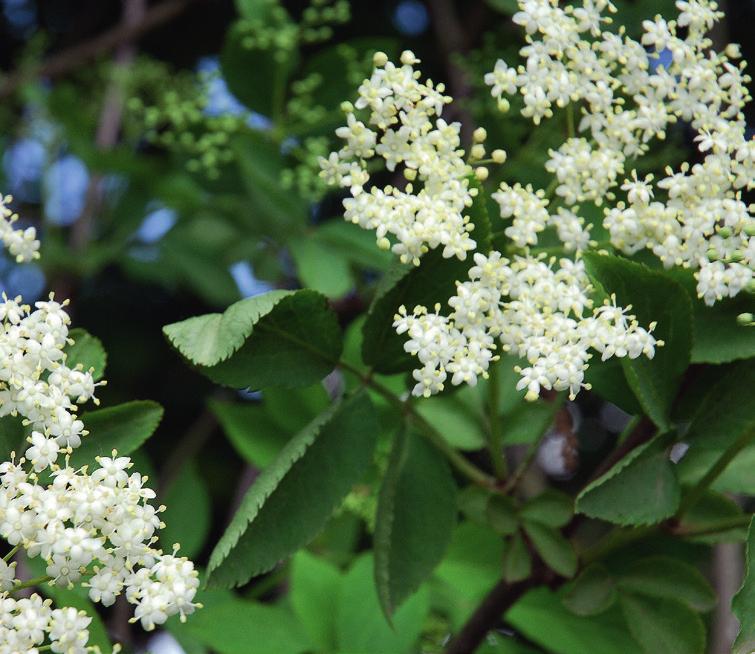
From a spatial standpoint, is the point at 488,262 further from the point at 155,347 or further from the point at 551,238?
the point at 155,347

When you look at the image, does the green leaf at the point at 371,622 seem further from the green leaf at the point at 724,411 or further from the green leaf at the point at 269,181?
the green leaf at the point at 269,181

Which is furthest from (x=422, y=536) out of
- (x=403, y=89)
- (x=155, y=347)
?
(x=155, y=347)

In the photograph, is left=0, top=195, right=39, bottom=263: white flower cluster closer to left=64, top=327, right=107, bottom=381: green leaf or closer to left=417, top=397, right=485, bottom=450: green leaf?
left=64, top=327, right=107, bottom=381: green leaf

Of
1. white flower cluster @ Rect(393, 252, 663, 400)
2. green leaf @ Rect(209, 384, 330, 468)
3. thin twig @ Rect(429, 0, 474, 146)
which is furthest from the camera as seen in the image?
thin twig @ Rect(429, 0, 474, 146)

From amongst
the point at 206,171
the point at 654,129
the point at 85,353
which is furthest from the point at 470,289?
the point at 206,171

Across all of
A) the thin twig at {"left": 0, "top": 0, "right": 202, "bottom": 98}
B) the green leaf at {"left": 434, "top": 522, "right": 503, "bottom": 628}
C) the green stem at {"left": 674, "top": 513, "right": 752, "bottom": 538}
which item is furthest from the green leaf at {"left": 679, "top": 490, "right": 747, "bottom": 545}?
the thin twig at {"left": 0, "top": 0, "right": 202, "bottom": 98}
